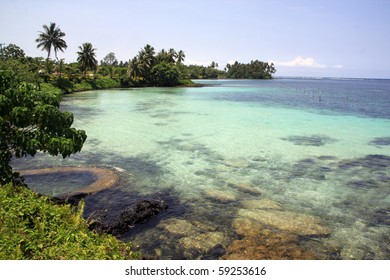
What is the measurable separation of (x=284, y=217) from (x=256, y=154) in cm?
979

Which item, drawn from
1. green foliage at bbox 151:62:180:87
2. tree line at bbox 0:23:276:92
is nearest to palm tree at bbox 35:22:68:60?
tree line at bbox 0:23:276:92

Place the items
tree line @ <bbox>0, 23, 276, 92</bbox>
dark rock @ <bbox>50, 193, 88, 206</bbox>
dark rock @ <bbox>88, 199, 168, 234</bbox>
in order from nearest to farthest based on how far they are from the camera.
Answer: dark rock @ <bbox>88, 199, 168, 234</bbox> → dark rock @ <bbox>50, 193, 88, 206</bbox> → tree line @ <bbox>0, 23, 276, 92</bbox>

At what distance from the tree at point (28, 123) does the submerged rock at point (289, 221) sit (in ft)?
24.1

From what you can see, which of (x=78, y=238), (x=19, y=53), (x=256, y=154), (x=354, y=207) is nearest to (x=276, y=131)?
(x=256, y=154)

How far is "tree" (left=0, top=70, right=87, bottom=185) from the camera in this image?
377 inches

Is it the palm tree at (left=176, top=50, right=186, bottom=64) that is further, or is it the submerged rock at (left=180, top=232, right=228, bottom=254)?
the palm tree at (left=176, top=50, right=186, bottom=64)

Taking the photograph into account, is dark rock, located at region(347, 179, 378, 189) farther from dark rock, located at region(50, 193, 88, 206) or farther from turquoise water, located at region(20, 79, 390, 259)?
dark rock, located at region(50, 193, 88, 206)

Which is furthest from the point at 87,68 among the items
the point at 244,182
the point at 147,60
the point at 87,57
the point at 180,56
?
the point at 244,182

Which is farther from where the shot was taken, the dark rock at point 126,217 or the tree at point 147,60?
the tree at point 147,60

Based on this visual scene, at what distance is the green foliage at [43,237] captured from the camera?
20.3 ft

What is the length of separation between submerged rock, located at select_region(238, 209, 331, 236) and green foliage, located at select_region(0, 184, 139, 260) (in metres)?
5.82

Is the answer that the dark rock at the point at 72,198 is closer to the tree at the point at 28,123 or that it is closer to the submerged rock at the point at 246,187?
the tree at the point at 28,123

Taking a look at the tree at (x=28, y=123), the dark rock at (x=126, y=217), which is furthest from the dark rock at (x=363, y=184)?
the tree at (x=28, y=123)

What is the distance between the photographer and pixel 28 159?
60.3 ft
